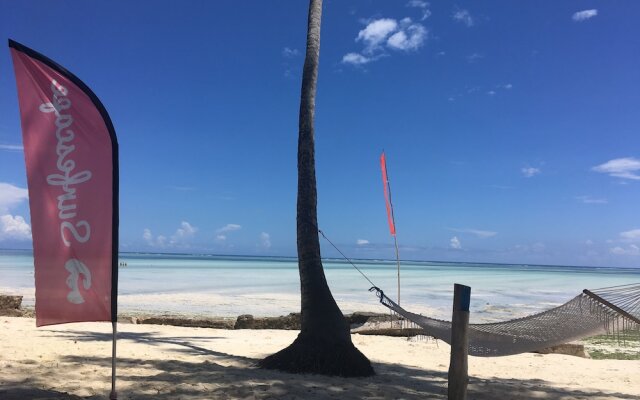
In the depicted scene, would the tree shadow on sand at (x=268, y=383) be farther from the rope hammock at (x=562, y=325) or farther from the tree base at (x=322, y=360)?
the rope hammock at (x=562, y=325)

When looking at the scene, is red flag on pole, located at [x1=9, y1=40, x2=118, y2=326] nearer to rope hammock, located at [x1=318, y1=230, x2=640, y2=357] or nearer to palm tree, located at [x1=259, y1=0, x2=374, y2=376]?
palm tree, located at [x1=259, y1=0, x2=374, y2=376]

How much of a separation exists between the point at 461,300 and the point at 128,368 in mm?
3576

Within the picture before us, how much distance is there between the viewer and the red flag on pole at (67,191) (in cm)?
294

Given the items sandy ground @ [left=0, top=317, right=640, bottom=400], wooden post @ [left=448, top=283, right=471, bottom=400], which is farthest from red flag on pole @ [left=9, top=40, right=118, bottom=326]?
wooden post @ [left=448, top=283, right=471, bottom=400]

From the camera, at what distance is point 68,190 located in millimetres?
2975

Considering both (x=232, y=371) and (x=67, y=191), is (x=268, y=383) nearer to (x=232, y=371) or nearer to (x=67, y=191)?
(x=232, y=371)

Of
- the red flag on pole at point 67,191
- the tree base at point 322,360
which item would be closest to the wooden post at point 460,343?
the tree base at point 322,360

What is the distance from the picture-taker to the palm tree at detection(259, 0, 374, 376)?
521cm

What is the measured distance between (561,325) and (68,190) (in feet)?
14.5

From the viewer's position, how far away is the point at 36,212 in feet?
9.57

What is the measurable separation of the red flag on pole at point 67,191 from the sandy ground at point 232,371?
2.95 feet

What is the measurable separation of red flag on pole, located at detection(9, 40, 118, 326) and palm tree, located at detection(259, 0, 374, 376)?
264 cm

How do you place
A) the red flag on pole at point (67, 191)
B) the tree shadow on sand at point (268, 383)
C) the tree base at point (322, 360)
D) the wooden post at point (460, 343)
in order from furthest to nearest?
the tree base at point (322, 360)
the tree shadow on sand at point (268, 383)
the wooden post at point (460, 343)
the red flag on pole at point (67, 191)

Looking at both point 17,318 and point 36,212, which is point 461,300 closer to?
point 36,212
